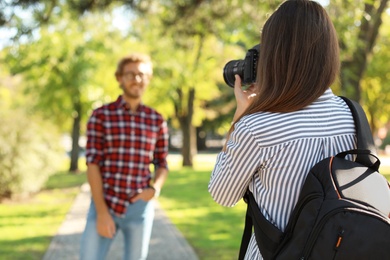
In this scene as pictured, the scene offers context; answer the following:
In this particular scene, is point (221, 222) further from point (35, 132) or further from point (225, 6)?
Answer: point (35, 132)

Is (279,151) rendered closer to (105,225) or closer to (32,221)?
(105,225)

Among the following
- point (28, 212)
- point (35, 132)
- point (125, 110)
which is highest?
point (125, 110)

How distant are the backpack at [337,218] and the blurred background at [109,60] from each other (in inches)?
25.5

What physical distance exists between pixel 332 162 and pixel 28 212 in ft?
37.2

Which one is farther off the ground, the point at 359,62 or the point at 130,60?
the point at 359,62

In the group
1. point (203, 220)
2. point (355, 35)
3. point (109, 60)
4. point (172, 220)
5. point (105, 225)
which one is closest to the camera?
point (105, 225)

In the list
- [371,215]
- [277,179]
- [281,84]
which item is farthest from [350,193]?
[281,84]

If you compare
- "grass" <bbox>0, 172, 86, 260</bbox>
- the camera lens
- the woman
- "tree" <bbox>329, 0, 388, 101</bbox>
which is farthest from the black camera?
"grass" <bbox>0, 172, 86, 260</bbox>

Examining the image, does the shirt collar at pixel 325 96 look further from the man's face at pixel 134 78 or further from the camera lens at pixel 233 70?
the man's face at pixel 134 78

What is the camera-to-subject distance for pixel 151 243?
8.50m

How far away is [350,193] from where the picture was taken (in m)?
1.82

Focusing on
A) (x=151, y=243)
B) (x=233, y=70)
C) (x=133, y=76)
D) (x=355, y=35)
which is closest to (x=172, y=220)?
(x=151, y=243)

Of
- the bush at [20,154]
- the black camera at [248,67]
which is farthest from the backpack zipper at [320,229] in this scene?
the bush at [20,154]

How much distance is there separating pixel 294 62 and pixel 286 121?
0.20m
